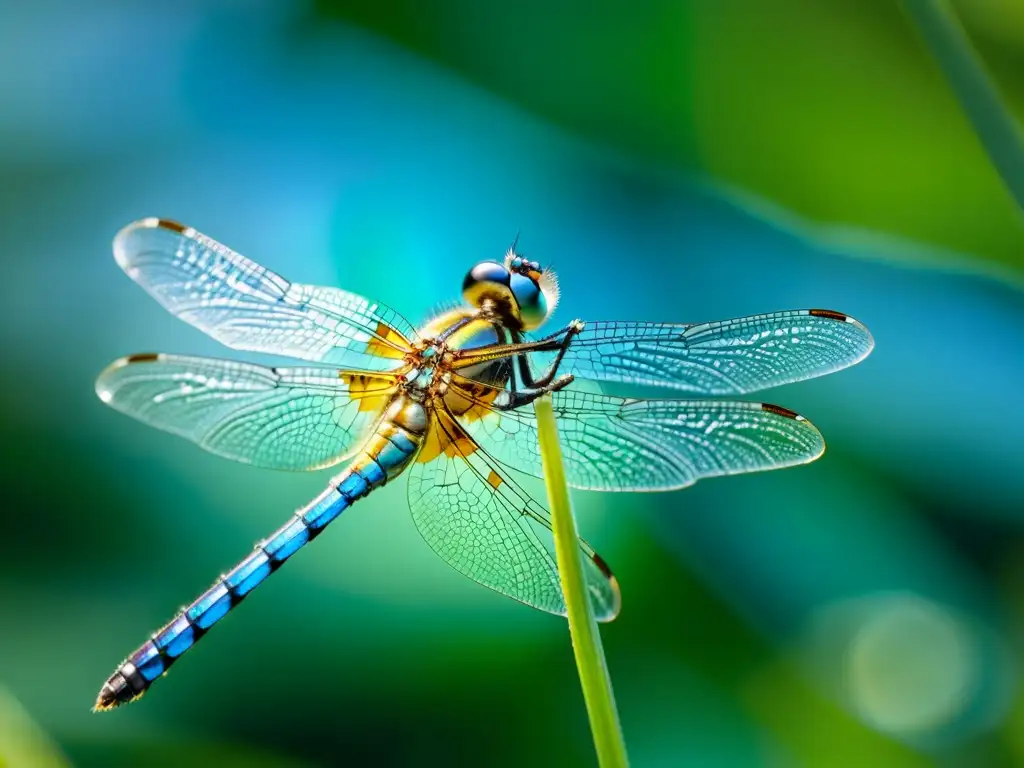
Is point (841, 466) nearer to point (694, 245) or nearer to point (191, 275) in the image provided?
point (694, 245)

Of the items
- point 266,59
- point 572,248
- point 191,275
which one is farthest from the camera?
point 266,59

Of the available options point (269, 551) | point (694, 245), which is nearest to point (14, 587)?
point (269, 551)

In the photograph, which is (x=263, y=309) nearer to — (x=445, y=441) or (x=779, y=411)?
(x=445, y=441)

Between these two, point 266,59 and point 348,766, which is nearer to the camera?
point 348,766

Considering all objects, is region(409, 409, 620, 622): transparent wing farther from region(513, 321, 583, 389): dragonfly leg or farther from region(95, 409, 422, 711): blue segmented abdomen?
region(513, 321, 583, 389): dragonfly leg

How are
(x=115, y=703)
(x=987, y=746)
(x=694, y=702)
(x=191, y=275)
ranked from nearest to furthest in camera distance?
1. (x=115, y=703)
2. (x=191, y=275)
3. (x=987, y=746)
4. (x=694, y=702)

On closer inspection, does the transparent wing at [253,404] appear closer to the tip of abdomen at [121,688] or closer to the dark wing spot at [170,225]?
the dark wing spot at [170,225]

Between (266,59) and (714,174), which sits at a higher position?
(266,59)

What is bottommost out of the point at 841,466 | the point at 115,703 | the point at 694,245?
the point at 115,703

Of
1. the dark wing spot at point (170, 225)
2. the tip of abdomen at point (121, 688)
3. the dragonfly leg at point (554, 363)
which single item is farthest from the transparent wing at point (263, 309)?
the tip of abdomen at point (121, 688)
